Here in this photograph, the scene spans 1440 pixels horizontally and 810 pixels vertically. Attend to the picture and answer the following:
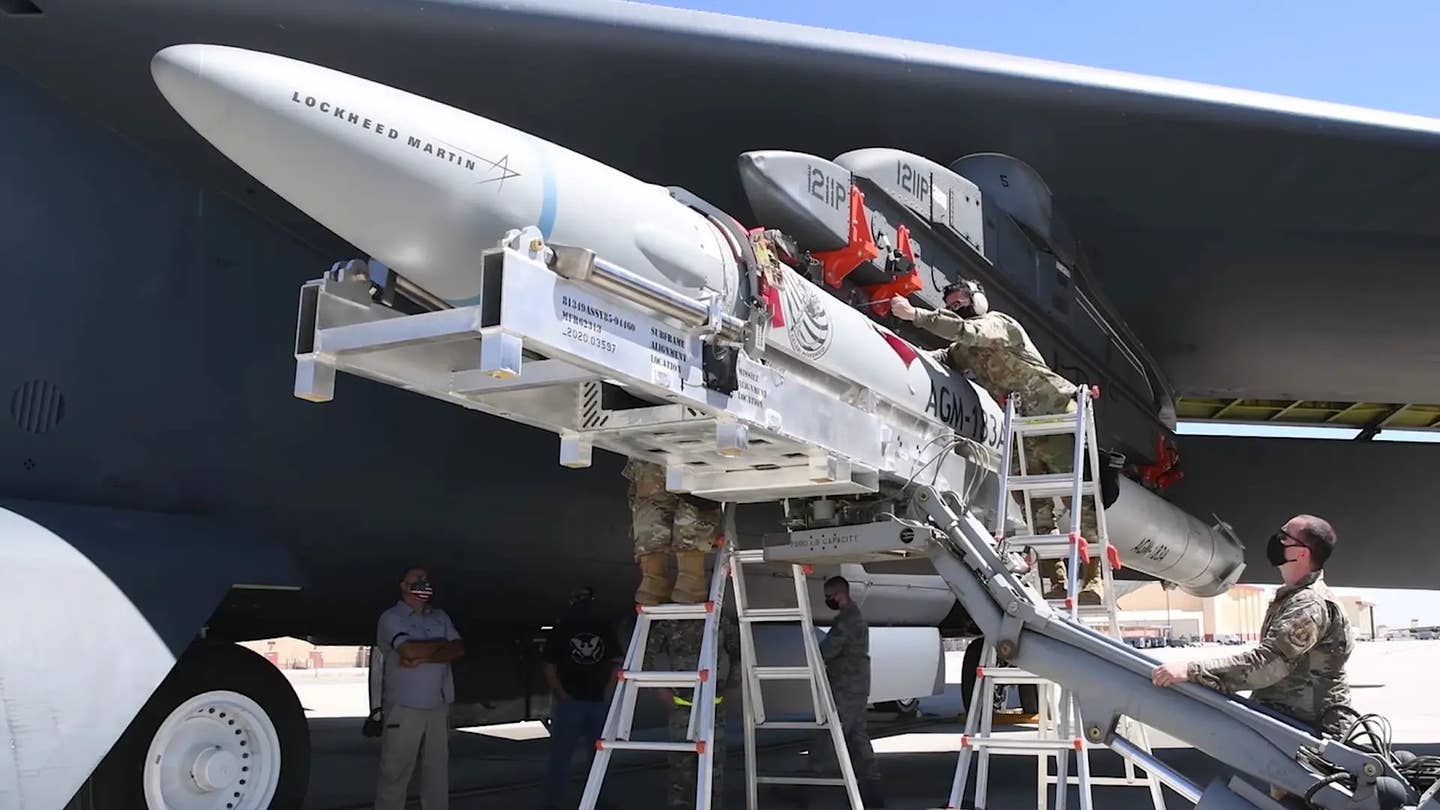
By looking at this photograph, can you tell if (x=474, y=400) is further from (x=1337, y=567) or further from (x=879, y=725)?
(x=879, y=725)

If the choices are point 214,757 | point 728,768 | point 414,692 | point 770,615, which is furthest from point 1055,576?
point 214,757

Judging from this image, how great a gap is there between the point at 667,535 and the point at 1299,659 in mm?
2951

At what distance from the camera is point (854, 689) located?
8.19 m

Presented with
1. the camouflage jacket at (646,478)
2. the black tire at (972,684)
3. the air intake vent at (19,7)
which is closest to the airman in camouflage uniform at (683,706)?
the camouflage jacket at (646,478)

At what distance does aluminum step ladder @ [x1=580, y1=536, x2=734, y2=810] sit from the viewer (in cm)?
539

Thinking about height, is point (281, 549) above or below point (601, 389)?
below

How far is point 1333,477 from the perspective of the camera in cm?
1298

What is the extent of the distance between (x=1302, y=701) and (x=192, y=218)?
5.58m

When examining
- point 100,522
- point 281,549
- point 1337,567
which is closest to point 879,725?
point 1337,567

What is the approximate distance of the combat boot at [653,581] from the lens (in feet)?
20.3

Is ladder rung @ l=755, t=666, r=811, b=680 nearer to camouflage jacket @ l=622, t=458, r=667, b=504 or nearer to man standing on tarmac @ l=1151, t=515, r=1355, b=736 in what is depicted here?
camouflage jacket @ l=622, t=458, r=667, b=504

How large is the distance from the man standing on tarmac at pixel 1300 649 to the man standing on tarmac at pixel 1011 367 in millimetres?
2115

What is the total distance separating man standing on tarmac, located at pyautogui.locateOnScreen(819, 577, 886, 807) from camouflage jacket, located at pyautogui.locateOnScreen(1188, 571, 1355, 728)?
144 inches

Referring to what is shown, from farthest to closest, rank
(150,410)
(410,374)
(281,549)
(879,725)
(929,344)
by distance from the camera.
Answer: (879,725), (929,344), (281,549), (150,410), (410,374)
